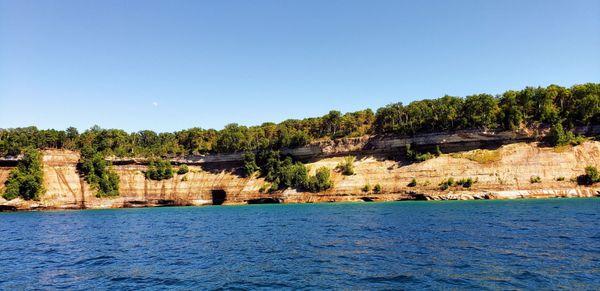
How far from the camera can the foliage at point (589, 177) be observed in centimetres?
8575

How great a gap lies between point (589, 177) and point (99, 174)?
434ft

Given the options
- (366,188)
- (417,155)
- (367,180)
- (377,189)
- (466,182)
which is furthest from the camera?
(367,180)

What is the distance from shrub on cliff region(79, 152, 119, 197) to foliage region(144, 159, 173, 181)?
992 cm

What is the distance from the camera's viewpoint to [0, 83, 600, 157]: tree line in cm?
10469

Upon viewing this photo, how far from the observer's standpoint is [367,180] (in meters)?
110

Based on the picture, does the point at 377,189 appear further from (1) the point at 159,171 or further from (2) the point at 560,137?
(1) the point at 159,171

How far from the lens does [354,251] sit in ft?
98.2

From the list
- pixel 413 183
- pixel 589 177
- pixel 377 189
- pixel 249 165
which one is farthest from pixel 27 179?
pixel 589 177

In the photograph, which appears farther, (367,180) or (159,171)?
(159,171)

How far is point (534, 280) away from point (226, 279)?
54.4 ft

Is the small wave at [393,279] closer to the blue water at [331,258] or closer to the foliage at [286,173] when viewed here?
the blue water at [331,258]

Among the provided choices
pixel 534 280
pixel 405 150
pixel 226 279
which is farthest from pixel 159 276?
pixel 405 150

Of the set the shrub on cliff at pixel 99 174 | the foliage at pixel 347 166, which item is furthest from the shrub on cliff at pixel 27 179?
the foliage at pixel 347 166

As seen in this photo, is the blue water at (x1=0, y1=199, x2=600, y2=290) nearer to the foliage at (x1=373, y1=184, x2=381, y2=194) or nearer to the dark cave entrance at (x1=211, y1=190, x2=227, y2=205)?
the foliage at (x1=373, y1=184, x2=381, y2=194)
